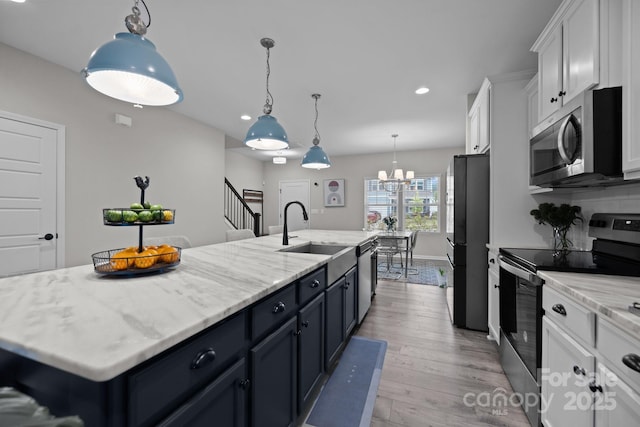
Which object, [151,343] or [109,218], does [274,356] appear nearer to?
[151,343]

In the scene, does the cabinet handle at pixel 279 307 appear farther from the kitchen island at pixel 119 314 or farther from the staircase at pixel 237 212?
the staircase at pixel 237 212

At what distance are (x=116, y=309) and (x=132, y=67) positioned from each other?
0.93 metres

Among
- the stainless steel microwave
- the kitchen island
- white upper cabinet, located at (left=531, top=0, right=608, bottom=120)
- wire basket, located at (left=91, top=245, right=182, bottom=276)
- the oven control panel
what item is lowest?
the kitchen island

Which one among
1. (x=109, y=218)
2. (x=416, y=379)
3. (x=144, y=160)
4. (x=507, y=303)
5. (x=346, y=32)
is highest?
(x=346, y=32)

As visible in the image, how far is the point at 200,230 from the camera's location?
4.84 meters

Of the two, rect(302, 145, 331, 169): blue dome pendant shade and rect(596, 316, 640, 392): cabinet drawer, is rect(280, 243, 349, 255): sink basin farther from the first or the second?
rect(596, 316, 640, 392): cabinet drawer

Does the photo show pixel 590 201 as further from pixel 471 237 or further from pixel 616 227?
pixel 471 237

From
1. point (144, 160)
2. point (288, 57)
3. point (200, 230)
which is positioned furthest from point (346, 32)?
point (200, 230)

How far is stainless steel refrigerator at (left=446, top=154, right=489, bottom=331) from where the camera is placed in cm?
271

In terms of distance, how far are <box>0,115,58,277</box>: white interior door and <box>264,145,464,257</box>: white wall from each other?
5.61m

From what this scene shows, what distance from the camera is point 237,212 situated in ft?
21.4

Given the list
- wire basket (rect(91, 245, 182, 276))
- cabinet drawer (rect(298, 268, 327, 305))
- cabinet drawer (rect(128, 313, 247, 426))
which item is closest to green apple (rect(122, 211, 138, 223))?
wire basket (rect(91, 245, 182, 276))

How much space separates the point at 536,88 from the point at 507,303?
1.74 meters

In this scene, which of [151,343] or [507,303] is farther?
[507,303]
